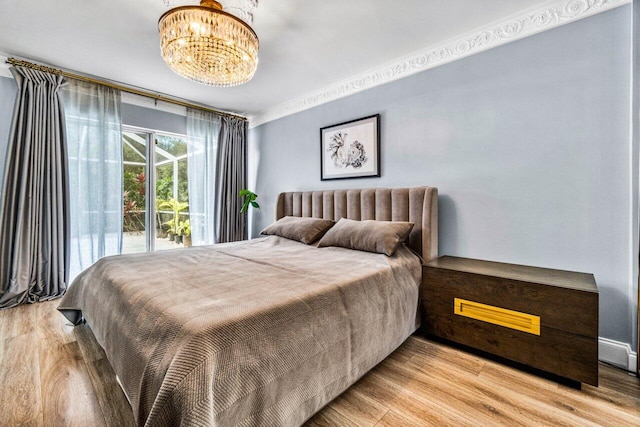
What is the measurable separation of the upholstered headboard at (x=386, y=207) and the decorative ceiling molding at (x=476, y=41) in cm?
114

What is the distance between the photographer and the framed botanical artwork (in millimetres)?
2965

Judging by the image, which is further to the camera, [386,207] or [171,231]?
[171,231]

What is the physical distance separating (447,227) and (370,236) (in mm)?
718

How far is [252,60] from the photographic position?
1960 millimetres

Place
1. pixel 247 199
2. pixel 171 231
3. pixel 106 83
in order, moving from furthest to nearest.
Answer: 1. pixel 247 199
2. pixel 171 231
3. pixel 106 83

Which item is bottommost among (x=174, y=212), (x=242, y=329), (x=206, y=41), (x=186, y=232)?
(x=242, y=329)

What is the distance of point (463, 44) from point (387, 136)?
0.96 meters

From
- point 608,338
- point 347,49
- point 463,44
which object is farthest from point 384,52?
point 608,338

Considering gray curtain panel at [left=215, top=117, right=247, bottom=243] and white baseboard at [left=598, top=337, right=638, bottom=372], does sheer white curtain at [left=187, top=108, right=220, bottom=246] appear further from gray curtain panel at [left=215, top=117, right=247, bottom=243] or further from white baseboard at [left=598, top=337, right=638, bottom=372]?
white baseboard at [left=598, top=337, right=638, bottom=372]

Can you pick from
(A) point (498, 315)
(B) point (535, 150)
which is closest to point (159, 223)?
(A) point (498, 315)

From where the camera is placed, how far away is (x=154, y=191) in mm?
3781

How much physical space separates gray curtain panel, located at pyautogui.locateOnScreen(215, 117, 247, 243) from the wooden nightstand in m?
3.05

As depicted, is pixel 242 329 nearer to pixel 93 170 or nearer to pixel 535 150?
pixel 535 150

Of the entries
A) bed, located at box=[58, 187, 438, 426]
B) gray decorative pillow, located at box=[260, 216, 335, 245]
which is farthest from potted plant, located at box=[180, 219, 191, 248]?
bed, located at box=[58, 187, 438, 426]
